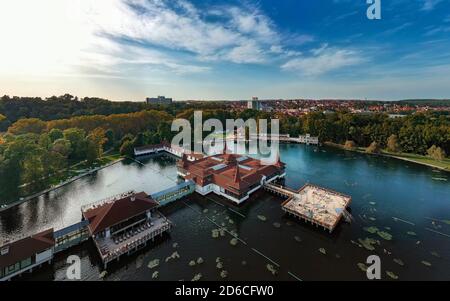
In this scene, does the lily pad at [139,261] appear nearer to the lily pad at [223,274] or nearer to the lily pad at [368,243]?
the lily pad at [223,274]

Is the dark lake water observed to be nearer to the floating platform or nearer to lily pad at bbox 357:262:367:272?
lily pad at bbox 357:262:367:272

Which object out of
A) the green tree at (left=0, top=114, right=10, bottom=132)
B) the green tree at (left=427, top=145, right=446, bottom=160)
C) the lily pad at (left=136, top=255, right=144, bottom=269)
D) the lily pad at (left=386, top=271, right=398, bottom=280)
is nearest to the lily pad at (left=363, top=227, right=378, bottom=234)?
the lily pad at (left=386, top=271, right=398, bottom=280)

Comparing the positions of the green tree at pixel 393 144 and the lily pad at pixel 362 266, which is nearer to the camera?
the lily pad at pixel 362 266

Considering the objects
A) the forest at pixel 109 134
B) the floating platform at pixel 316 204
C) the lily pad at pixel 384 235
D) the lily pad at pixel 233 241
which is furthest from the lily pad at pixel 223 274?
Result: the forest at pixel 109 134

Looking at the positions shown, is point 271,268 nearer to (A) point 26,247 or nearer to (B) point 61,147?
(A) point 26,247

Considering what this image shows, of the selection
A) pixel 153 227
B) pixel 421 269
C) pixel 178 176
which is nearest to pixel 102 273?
pixel 153 227

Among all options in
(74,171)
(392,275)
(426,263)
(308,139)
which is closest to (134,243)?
(392,275)
